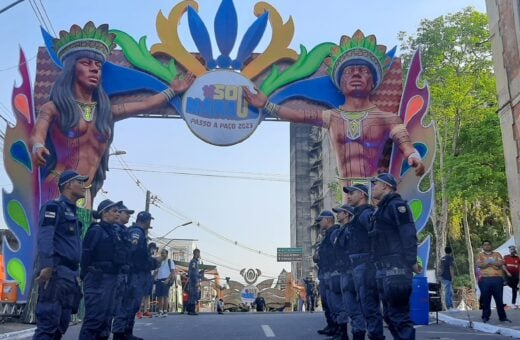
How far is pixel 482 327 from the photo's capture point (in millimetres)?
10805

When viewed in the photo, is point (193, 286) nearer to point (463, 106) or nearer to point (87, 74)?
point (87, 74)

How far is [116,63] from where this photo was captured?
16781mm

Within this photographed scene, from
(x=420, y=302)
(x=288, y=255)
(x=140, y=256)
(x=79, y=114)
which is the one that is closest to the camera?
(x=140, y=256)

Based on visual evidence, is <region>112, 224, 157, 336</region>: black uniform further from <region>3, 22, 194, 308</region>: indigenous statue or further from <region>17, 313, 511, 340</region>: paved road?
<region>3, 22, 194, 308</region>: indigenous statue

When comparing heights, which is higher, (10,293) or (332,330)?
(10,293)

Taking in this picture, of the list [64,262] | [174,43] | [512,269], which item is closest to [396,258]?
[64,262]

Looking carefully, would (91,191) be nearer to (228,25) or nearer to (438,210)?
(228,25)

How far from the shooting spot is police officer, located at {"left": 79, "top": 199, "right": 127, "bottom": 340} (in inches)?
264

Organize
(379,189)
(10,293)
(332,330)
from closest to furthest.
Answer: (379,189) → (332,330) → (10,293)

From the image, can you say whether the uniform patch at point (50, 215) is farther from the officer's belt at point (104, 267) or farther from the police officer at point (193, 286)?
the police officer at point (193, 286)

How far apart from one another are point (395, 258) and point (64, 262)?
3.49 meters

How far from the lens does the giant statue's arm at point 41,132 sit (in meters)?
15.3

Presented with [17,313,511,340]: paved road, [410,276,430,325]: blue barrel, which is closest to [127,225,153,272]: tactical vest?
[17,313,511,340]: paved road

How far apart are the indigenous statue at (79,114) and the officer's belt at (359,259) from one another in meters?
10.1
